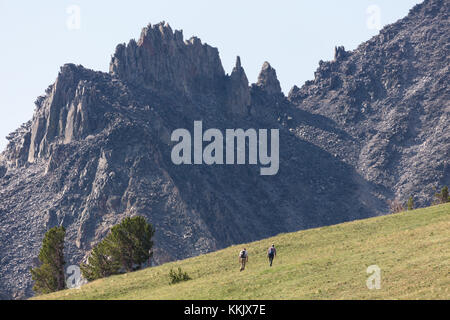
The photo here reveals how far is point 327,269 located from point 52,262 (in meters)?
38.2

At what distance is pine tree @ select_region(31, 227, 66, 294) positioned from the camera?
8288 centimetres

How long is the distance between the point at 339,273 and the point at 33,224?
14052cm

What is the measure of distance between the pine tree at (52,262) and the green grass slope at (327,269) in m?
17.5

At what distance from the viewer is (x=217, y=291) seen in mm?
51688

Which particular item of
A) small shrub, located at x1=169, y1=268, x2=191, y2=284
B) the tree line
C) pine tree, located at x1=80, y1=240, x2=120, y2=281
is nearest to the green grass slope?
small shrub, located at x1=169, y1=268, x2=191, y2=284

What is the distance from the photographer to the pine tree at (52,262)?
82.9 meters

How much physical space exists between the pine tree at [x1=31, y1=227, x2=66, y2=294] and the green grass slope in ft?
57.6

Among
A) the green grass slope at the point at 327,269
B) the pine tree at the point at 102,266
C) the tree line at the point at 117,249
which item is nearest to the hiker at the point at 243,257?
the green grass slope at the point at 327,269

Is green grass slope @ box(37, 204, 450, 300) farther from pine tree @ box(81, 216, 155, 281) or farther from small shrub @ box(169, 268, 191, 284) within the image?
pine tree @ box(81, 216, 155, 281)

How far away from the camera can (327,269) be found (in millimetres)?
54250

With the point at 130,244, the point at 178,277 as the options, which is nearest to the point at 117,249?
the point at 130,244

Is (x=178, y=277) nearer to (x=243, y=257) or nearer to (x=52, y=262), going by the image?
(x=243, y=257)
